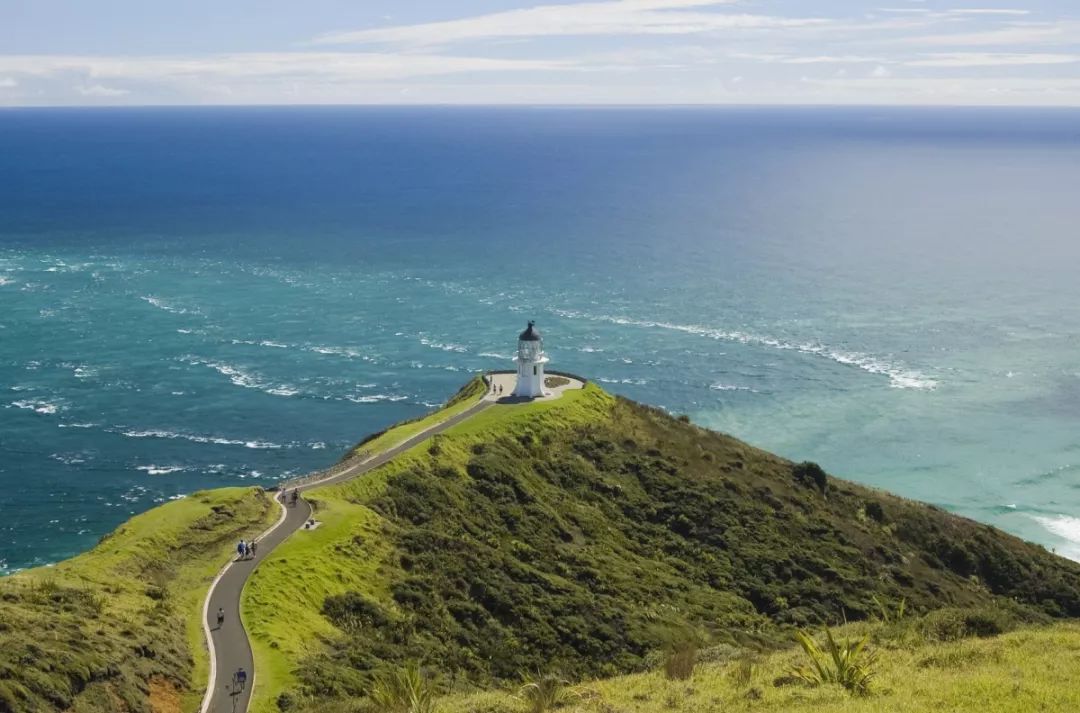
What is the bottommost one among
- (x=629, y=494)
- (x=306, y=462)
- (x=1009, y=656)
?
(x=306, y=462)

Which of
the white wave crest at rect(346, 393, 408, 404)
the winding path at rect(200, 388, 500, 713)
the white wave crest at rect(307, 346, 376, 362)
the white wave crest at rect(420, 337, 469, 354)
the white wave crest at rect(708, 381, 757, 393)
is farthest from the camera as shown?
the white wave crest at rect(420, 337, 469, 354)

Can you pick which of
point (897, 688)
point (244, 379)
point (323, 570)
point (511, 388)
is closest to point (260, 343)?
point (244, 379)

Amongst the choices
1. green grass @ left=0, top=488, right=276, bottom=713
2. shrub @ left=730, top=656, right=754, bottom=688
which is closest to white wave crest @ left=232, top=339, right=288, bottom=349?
green grass @ left=0, top=488, right=276, bottom=713

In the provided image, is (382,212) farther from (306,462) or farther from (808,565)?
(808,565)

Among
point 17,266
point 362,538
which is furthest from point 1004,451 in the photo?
point 17,266

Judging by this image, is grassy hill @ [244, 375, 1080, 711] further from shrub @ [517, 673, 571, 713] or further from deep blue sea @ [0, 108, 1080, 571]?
deep blue sea @ [0, 108, 1080, 571]

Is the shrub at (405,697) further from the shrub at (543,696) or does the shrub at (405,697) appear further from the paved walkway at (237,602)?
the paved walkway at (237,602)

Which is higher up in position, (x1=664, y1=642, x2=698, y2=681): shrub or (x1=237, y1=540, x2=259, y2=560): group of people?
(x1=664, y1=642, x2=698, y2=681): shrub
